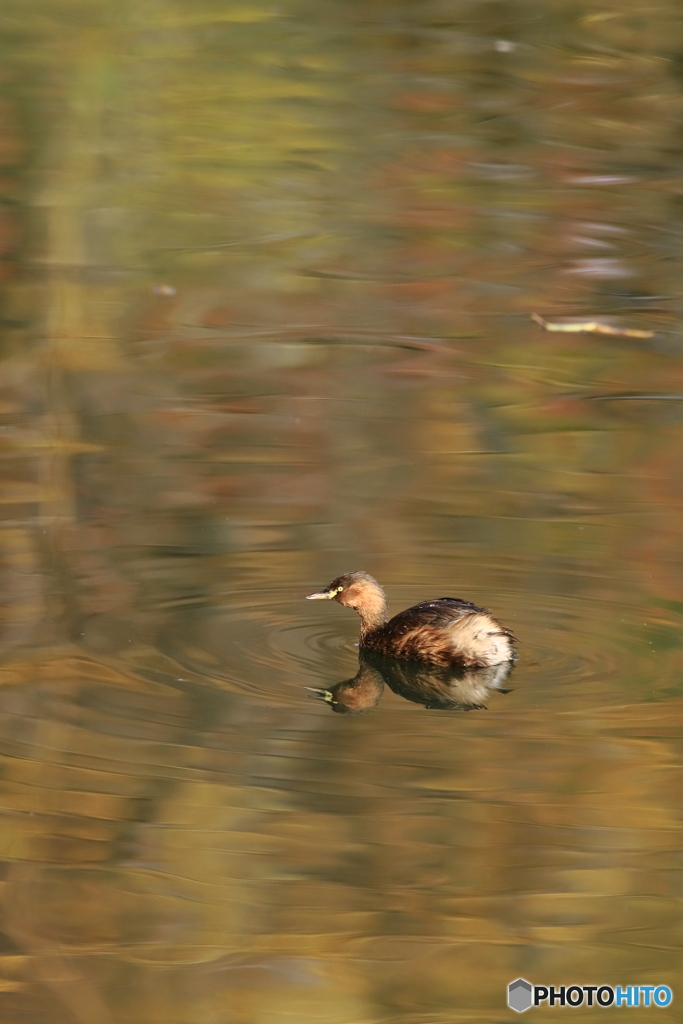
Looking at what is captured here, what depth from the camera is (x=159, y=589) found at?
591 centimetres

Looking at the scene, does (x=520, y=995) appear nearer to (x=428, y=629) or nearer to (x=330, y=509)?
(x=428, y=629)

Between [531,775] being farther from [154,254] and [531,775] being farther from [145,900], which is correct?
[154,254]

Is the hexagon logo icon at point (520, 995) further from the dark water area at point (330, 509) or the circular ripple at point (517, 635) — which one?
the circular ripple at point (517, 635)

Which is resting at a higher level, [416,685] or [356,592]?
[356,592]

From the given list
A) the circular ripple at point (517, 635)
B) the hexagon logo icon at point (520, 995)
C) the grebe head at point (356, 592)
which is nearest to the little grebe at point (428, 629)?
the grebe head at point (356, 592)

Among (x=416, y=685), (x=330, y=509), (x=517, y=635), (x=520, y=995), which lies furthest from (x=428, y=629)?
(x=520, y=995)

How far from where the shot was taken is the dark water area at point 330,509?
3.92 meters

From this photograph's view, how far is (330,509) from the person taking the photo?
6.81 meters

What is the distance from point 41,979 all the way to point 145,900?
37 cm

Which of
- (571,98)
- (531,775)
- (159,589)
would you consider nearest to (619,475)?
(159,589)
